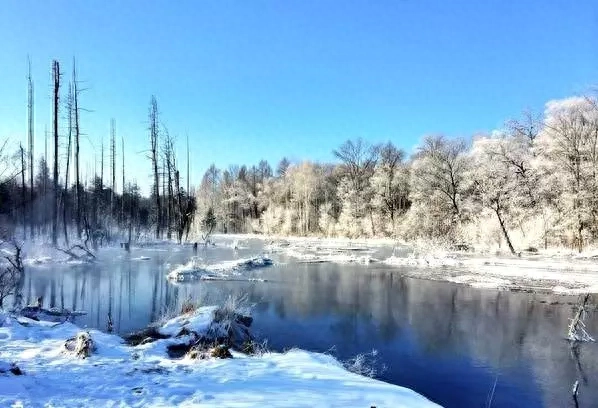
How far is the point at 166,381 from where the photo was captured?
594cm

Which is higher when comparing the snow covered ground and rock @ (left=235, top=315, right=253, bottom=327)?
the snow covered ground

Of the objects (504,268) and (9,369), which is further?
(504,268)

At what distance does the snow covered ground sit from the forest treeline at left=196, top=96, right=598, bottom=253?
2796 centimetres

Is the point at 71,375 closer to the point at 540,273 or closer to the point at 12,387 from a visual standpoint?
the point at 12,387

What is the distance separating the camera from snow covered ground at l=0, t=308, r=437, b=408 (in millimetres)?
5234

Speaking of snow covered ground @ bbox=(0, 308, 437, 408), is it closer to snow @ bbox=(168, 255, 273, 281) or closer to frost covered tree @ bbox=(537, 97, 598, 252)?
snow @ bbox=(168, 255, 273, 281)

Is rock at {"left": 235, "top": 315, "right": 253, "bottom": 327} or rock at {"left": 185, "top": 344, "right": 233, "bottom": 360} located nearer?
rock at {"left": 185, "top": 344, "right": 233, "bottom": 360}

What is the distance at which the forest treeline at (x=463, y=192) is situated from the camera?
31469mm

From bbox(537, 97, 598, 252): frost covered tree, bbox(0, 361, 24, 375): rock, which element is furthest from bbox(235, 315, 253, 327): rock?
bbox(537, 97, 598, 252): frost covered tree

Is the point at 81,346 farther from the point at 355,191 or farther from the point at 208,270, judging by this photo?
the point at 355,191

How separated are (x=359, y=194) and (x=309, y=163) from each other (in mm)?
15269

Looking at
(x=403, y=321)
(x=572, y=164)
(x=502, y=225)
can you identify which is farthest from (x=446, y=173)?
(x=403, y=321)

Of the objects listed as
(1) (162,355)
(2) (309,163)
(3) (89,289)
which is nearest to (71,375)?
(1) (162,355)

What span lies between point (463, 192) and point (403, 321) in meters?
Result: 33.5
